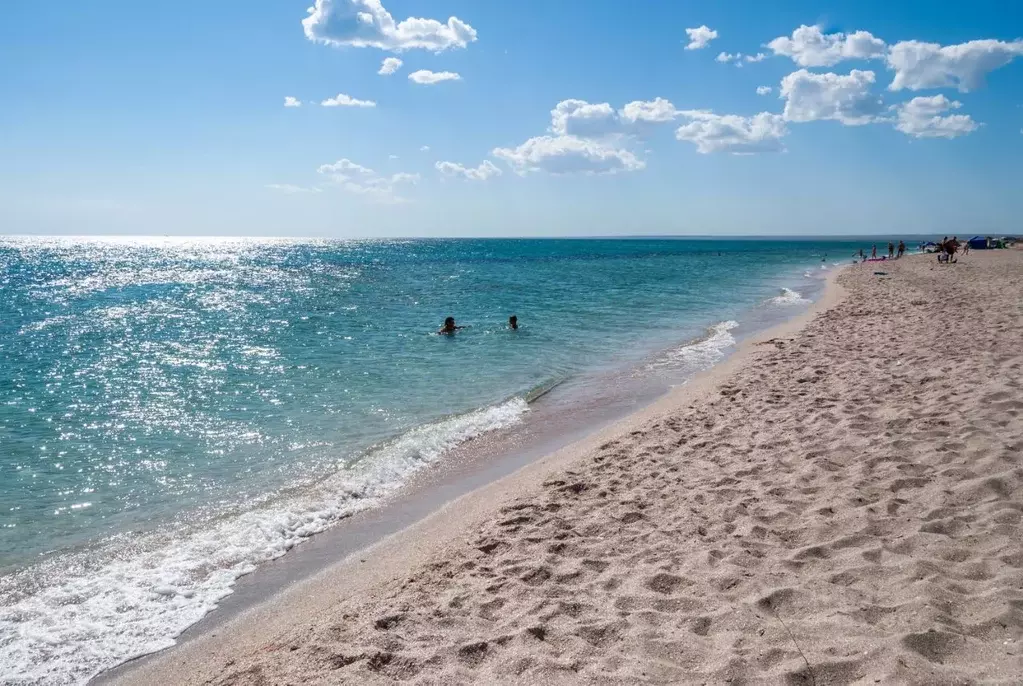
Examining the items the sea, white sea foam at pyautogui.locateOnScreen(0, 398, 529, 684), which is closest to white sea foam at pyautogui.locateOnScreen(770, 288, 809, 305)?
the sea

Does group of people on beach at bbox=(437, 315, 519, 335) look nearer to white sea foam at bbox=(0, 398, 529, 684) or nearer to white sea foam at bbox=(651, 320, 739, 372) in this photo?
white sea foam at bbox=(651, 320, 739, 372)

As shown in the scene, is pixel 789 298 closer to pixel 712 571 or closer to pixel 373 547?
pixel 712 571

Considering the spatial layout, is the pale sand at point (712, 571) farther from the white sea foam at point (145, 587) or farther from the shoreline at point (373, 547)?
the white sea foam at point (145, 587)

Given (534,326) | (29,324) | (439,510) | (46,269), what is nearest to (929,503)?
(439,510)

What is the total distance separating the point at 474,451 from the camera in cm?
1027

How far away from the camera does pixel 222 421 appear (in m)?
11.8

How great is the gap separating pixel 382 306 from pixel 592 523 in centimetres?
2827

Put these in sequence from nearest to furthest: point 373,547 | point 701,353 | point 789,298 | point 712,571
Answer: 1. point 712,571
2. point 373,547
3. point 701,353
4. point 789,298

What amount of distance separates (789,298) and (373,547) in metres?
30.1

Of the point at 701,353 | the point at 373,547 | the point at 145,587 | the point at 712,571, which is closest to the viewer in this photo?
the point at 712,571

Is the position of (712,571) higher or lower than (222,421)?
higher

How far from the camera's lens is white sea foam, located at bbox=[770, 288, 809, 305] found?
2946cm

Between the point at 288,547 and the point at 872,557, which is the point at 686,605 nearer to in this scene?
the point at 872,557

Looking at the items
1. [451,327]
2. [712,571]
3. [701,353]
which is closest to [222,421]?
[712,571]
